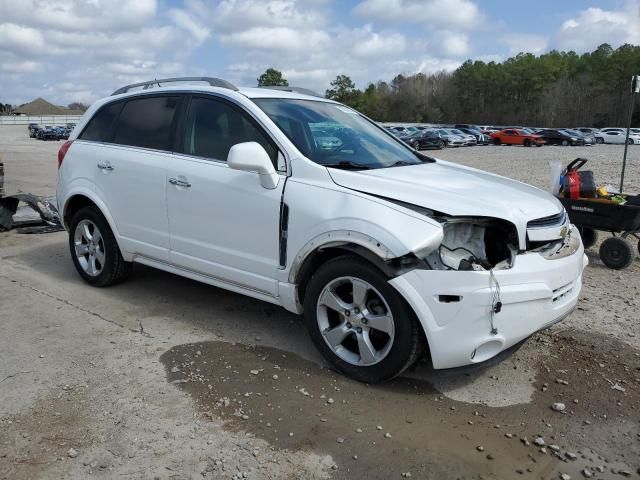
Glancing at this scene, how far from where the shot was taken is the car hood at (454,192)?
3.42 meters

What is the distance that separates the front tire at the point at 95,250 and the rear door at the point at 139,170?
8.9 inches

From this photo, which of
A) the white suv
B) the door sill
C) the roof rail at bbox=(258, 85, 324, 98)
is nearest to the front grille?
the white suv

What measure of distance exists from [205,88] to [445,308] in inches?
104

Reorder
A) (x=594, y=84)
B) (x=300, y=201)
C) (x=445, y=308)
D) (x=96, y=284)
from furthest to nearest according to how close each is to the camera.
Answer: (x=594, y=84)
(x=96, y=284)
(x=300, y=201)
(x=445, y=308)

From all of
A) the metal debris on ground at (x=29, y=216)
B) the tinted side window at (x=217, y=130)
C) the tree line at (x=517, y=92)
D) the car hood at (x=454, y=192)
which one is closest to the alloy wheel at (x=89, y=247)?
the tinted side window at (x=217, y=130)

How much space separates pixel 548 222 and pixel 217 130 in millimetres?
2488

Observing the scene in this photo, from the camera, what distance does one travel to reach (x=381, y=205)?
3.46 meters

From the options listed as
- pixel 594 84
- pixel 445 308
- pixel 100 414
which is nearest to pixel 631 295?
pixel 445 308

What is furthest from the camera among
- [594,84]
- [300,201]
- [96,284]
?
[594,84]

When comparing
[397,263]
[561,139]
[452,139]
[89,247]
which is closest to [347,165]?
[397,263]

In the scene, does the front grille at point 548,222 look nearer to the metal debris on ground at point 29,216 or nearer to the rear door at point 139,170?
the rear door at point 139,170

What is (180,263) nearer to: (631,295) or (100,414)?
(100,414)

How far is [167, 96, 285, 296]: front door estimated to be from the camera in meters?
3.97

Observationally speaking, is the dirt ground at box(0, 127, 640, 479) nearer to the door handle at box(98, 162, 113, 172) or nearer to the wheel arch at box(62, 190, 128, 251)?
the wheel arch at box(62, 190, 128, 251)
